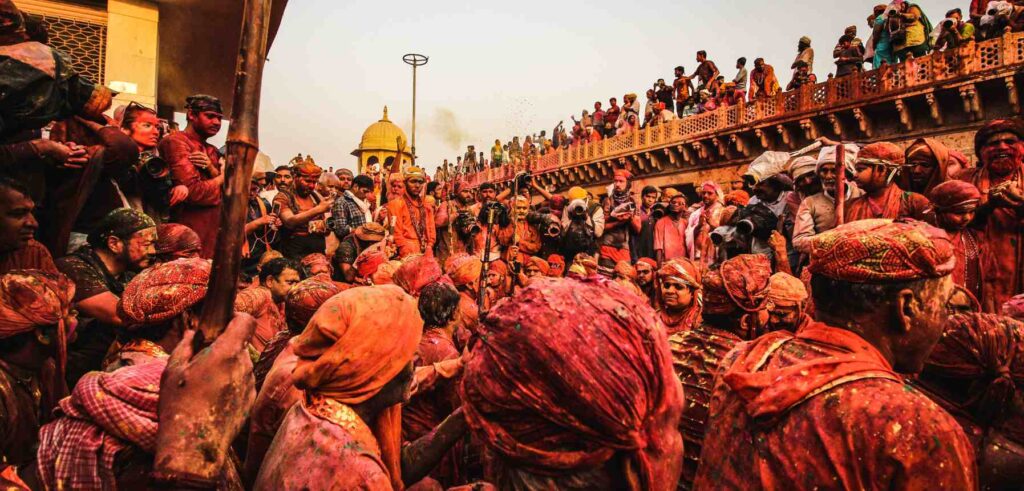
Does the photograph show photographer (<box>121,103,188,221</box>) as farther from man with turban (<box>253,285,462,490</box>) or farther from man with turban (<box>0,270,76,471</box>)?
man with turban (<box>253,285,462,490</box>)

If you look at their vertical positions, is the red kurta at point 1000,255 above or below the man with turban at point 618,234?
below

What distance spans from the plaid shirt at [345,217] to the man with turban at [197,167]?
2689mm

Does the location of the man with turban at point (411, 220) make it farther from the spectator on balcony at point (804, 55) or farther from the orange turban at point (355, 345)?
the spectator on balcony at point (804, 55)

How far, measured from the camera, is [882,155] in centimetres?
570

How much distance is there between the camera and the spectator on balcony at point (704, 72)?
2258 centimetres

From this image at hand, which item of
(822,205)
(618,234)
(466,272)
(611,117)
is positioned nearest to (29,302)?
(466,272)

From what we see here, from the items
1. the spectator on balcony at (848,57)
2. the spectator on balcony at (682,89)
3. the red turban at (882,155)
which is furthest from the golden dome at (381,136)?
the red turban at (882,155)

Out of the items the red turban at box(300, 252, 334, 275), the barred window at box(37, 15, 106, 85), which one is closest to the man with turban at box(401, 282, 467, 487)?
the red turban at box(300, 252, 334, 275)

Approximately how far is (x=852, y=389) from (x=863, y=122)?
770 inches

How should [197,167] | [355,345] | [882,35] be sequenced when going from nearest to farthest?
[355,345], [197,167], [882,35]

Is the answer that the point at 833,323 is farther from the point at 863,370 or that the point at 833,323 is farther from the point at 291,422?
the point at 291,422

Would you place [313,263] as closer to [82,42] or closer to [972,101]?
[82,42]

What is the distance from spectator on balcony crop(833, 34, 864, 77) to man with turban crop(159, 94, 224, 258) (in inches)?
713

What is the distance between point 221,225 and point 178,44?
39.1 feet
